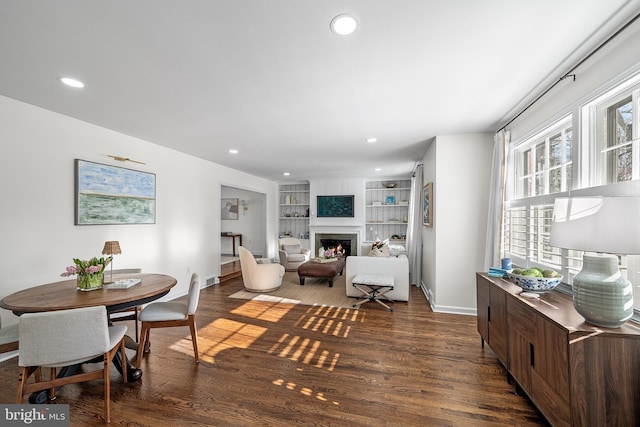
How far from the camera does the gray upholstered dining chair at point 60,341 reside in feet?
5.23

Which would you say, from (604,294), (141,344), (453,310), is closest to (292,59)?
(604,294)

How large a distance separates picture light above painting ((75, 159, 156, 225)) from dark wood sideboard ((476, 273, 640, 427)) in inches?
180

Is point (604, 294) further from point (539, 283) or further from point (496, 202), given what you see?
point (496, 202)

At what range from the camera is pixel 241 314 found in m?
3.70

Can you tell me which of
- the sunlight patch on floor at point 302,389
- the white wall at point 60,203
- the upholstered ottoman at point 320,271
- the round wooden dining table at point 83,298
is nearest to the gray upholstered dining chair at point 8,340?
the round wooden dining table at point 83,298

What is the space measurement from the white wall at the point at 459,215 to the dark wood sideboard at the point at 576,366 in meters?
1.81

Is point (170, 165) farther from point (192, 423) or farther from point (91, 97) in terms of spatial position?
point (192, 423)

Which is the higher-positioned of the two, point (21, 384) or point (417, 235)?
point (417, 235)

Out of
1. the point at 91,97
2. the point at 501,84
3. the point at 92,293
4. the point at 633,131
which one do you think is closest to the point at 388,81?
the point at 501,84

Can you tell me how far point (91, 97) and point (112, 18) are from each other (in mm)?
1444

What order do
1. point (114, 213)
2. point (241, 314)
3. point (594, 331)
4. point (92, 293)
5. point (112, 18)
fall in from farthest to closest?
1. point (241, 314)
2. point (114, 213)
3. point (92, 293)
4. point (112, 18)
5. point (594, 331)

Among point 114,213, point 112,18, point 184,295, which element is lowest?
point 184,295

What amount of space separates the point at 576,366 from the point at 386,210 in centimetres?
642

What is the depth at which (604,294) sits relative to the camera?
137 cm
